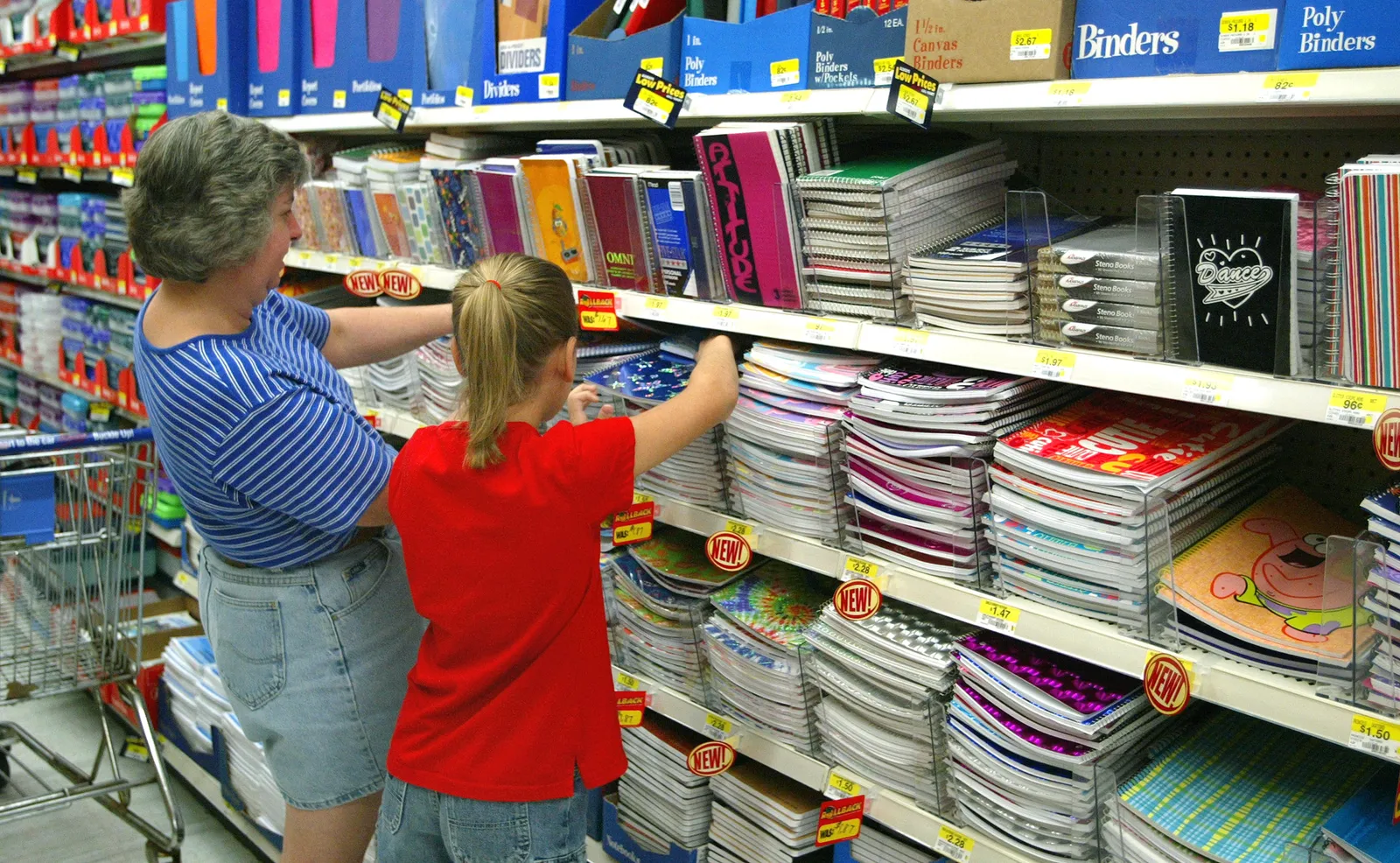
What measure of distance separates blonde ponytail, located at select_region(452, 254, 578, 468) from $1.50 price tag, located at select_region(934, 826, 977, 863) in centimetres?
100

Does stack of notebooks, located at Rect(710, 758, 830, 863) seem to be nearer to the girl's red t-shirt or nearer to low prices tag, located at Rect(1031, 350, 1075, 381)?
the girl's red t-shirt

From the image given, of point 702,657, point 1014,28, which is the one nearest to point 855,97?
point 1014,28

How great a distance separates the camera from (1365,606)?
1.39 m

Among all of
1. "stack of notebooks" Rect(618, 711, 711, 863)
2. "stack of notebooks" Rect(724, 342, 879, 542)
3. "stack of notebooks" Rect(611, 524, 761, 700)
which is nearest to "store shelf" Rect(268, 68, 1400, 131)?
"stack of notebooks" Rect(724, 342, 879, 542)

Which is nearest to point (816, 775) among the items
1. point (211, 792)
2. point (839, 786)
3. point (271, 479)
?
point (839, 786)

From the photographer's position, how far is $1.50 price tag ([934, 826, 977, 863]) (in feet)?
6.19

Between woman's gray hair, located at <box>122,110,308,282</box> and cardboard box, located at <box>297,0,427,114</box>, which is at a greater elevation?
cardboard box, located at <box>297,0,427,114</box>

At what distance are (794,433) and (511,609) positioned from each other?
627 mm

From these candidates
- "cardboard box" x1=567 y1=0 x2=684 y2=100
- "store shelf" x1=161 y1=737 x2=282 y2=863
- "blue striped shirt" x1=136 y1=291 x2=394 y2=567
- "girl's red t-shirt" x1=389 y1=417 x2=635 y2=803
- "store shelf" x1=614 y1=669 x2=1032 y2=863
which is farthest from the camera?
"store shelf" x1=161 y1=737 x2=282 y2=863

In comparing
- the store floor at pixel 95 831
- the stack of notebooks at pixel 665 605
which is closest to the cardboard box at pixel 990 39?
the stack of notebooks at pixel 665 605

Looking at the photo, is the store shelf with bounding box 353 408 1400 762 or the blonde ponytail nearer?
the store shelf with bounding box 353 408 1400 762

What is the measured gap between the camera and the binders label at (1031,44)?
1.58m

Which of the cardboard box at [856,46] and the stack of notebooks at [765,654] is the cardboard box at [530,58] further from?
the stack of notebooks at [765,654]

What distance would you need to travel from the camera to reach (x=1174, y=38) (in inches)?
57.8
